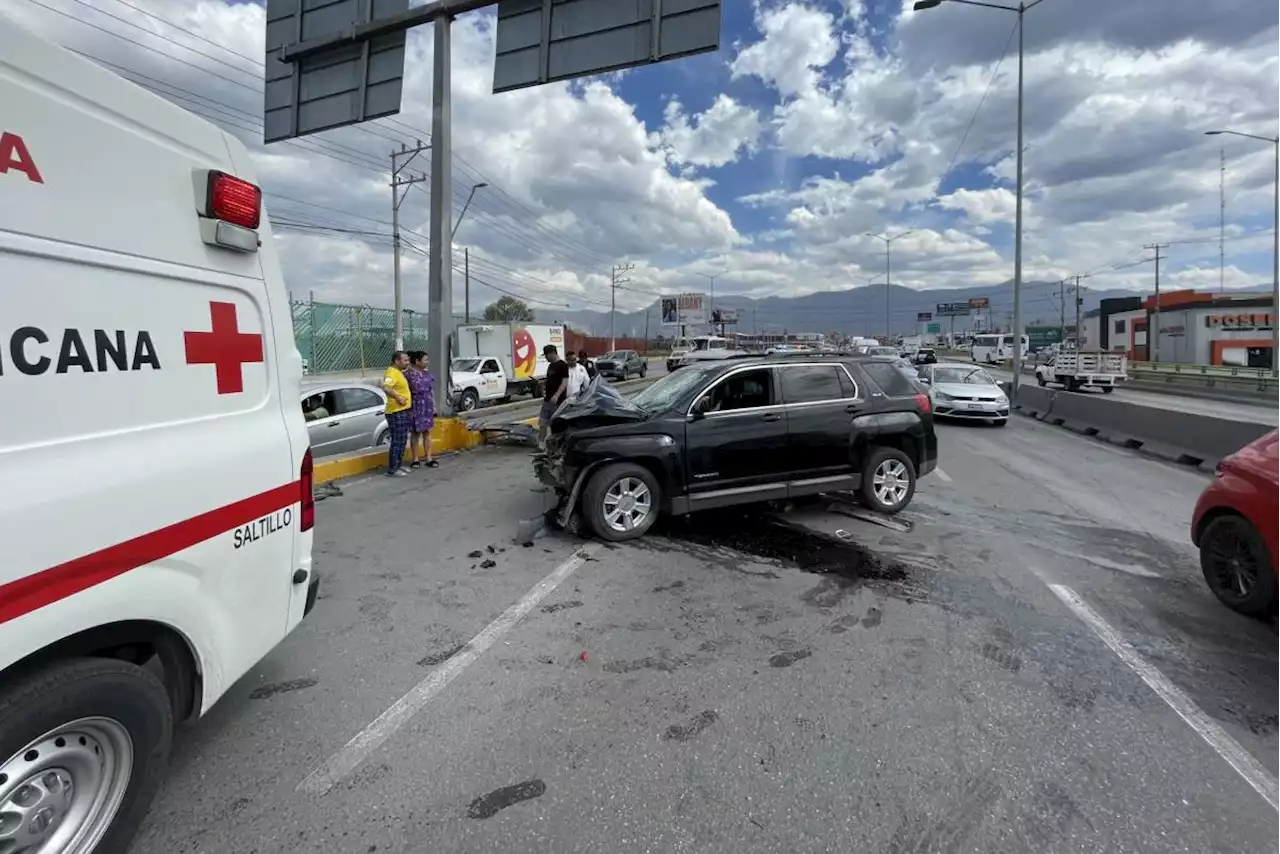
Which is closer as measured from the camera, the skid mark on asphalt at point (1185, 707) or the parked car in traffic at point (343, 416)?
the skid mark on asphalt at point (1185, 707)

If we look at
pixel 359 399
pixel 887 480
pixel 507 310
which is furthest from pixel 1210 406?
pixel 507 310

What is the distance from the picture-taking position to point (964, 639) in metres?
4.07

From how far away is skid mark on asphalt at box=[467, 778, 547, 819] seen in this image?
2568 mm

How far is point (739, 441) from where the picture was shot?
6.43 metres

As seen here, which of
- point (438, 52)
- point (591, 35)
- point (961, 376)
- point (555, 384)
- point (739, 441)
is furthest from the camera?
point (961, 376)

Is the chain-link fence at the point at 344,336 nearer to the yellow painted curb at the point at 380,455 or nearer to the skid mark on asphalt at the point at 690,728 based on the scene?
the yellow painted curb at the point at 380,455

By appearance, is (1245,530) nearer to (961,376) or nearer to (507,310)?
(961,376)

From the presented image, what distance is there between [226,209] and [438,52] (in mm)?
10404

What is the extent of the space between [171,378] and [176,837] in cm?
166

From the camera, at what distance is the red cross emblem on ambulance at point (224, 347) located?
2596 mm

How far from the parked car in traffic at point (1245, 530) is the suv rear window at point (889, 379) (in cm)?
296

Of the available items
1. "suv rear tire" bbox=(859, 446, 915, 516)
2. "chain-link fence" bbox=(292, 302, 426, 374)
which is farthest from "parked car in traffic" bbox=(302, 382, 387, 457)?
"chain-link fence" bbox=(292, 302, 426, 374)

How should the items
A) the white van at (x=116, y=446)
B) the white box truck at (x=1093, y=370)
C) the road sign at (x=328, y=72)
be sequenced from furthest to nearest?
the white box truck at (x=1093, y=370) → the road sign at (x=328, y=72) → the white van at (x=116, y=446)

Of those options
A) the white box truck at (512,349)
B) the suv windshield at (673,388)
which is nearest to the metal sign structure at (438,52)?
the suv windshield at (673,388)
